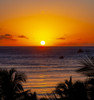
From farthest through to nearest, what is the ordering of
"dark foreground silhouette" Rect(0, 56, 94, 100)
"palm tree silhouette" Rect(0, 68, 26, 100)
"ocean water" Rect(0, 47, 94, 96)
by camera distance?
"ocean water" Rect(0, 47, 94, 96), "palm tree silhouette" Rect(0, 68, 26, 100), "dark foreground silhouette" Rect(0, 56, 94, 100)

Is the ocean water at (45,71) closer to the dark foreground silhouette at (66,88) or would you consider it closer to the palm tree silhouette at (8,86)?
the dark foreground silhouette at (66,88)

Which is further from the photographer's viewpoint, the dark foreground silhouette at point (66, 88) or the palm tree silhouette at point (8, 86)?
the palm tree silhouette at point (8, 86)

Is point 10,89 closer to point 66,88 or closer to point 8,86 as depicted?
point 8,86

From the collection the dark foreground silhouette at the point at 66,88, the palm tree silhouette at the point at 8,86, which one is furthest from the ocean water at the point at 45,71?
the palm tree silhouette at the point at 8,86

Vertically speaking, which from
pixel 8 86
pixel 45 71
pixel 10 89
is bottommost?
pixel 45 71

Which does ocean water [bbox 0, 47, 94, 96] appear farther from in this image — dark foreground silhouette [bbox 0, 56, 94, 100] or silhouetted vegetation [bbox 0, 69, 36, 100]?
silhouetted vegetation [bbox 0, 69, 36, 100]

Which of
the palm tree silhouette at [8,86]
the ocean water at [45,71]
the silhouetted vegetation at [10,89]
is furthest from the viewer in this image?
the ocean water at [45,71]

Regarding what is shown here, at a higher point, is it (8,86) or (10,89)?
(8,86)

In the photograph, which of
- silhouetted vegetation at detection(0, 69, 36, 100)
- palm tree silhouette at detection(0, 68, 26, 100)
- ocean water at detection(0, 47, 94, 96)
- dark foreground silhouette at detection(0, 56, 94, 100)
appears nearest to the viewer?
dark foreground silhouette at detection(0, 56, 94, 100)

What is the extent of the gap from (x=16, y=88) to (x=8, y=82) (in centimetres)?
84

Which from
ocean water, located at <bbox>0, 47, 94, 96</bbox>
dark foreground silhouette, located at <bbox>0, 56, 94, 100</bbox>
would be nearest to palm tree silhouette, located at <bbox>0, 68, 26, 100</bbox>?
dark foreground silhouette, located at <bbox>0, 56, 94, 100</bbox>

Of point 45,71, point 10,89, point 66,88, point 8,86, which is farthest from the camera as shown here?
point 45,71

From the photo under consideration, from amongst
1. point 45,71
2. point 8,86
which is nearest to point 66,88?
point 8,86

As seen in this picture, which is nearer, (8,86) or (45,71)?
(8,86)
